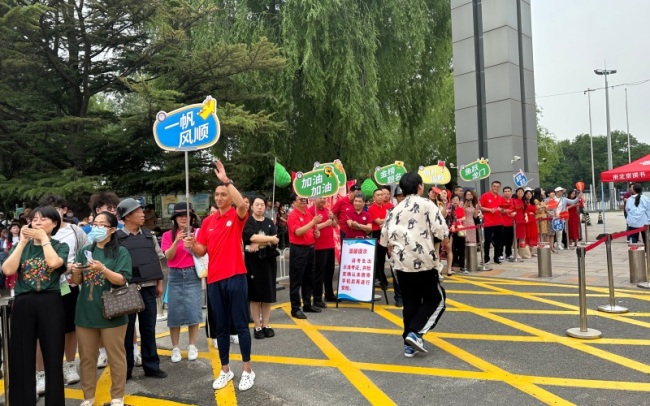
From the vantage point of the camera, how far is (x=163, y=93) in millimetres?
11117

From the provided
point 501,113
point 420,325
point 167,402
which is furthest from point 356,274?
point 501,113

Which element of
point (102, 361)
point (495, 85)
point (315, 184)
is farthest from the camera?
point (495, 85)

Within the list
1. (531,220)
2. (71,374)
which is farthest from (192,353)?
(531,220)

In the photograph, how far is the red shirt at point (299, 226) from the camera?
6793 millimetres

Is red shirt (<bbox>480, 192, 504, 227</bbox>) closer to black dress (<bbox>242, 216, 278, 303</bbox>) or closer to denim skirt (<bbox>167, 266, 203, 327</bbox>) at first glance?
black dress (<bbox>242, 216, 278, 303</bbox>)

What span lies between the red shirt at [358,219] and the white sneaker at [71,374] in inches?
176

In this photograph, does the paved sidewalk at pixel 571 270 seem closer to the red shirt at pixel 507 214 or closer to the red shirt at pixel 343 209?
the red shirt at pixel 507 214

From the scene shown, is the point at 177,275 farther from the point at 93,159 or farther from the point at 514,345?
the point at 93,159

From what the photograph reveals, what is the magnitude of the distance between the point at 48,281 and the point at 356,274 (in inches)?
179

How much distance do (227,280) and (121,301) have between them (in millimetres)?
899

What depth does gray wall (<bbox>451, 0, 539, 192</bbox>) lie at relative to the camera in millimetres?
15859

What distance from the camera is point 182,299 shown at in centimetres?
525

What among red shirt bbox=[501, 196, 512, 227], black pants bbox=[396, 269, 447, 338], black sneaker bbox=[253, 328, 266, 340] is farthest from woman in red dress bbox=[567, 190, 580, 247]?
black sneaker bbox=[253, 328, 266, 340]

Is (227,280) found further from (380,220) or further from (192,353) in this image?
(380,220)
